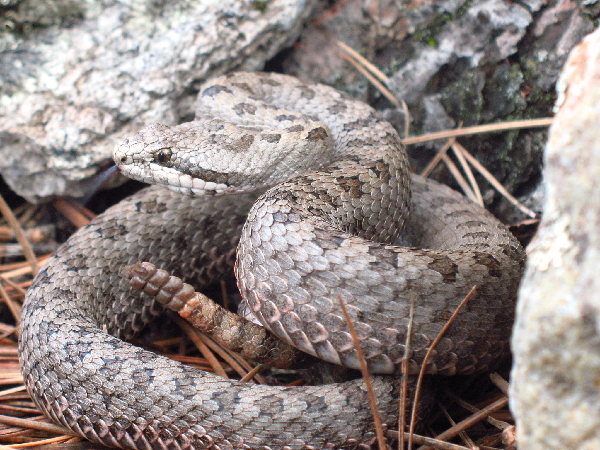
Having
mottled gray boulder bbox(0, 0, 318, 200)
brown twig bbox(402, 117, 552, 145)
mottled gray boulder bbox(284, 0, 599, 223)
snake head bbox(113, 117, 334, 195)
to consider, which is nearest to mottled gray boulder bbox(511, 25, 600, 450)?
snake head bbox(113, 117, 334, 195)

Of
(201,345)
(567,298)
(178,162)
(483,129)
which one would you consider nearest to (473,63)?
(483,129)

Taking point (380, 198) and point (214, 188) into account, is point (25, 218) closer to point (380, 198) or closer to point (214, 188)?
point (214, 188)

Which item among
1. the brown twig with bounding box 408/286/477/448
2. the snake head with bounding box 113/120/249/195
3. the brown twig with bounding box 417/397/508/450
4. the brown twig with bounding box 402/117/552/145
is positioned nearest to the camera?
the brown twig with bounding box 408/286/477/448

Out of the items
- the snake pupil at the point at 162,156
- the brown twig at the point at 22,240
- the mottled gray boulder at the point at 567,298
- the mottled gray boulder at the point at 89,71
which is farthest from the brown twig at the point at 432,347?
the brown twig at the point at 22,240

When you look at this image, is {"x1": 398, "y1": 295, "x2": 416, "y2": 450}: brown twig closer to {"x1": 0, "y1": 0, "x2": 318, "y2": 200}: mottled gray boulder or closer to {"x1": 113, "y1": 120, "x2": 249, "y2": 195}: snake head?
{"x1": 113, "y1": 120, "x2": 249, "y2": 195}: snake head

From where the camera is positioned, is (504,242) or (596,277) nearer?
(596,277)

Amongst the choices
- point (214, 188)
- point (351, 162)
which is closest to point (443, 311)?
point (351, 162)

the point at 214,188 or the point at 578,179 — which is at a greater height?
the point at 578,179
